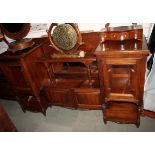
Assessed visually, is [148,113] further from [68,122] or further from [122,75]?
[68,122]

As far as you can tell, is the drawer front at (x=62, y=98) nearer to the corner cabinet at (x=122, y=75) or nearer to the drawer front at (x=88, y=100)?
the drawer front at (x=88, y=100)

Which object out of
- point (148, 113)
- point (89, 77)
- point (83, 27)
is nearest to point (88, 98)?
point (89, 77)

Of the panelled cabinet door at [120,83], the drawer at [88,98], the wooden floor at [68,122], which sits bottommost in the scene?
the wooden floor at [68,122]

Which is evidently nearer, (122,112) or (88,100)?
(122,112)

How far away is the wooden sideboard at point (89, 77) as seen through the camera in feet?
6.24

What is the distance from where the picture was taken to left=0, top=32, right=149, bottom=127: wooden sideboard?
1903 mm

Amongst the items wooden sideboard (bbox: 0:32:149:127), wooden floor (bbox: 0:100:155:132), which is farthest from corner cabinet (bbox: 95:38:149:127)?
wooden floor (bbox: 0:100:155:132)

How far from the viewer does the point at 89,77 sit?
258 centimetres

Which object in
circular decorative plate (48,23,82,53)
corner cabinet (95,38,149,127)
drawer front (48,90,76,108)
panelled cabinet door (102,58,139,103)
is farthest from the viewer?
drawer front (48,90,76,108)

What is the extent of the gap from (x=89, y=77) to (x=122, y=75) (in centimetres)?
58

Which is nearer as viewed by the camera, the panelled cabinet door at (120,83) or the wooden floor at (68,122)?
the panelled cabinet door at (120,83)

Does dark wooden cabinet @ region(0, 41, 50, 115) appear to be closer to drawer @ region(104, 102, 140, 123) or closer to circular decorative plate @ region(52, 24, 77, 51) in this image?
circular decorative plate @ region(52, 24, 77, 51)

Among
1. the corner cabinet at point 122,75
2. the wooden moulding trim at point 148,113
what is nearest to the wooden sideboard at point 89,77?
the corner cabinet at point 122,75

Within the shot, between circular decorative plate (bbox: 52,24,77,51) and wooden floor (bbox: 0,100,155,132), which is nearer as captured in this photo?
circular decorative plate (bbox: 52,24,77,51)
